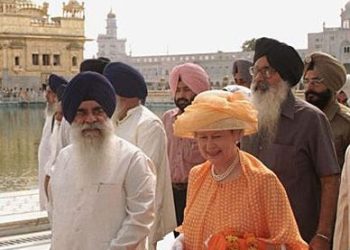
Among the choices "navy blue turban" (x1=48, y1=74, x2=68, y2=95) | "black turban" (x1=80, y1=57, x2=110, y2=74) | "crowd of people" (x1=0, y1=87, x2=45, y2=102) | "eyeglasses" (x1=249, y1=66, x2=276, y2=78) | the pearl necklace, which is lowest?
"crowd of people" (x1=0, y1=87, x2=45, y2=102)

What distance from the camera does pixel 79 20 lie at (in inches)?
1703

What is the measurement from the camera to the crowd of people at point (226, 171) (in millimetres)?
1879

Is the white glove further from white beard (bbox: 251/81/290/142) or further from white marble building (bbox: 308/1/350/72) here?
white marble building (bbox: 308/1/350/72)

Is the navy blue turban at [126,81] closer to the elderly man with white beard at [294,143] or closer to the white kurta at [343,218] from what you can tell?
the elderly man with white beard at [294,143]

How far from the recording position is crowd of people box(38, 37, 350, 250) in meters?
1.88

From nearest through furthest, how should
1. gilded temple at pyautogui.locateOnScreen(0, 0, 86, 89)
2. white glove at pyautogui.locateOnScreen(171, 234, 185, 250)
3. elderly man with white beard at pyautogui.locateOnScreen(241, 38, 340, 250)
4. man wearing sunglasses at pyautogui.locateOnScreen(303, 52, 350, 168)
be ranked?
1. white glove at pyautogui.locateOnScreen(171, 234, 185, 250)
2. elderly man with white beard at pyautogui.locateOnScreen(241, 38, 340, 250)
3. man wearing sunglasses at pyautogui.locateOnScreen(303, 52, 350, 168)
4. gilded temple at pyautogui.locateOnScreen(0, 0, 86, 89)

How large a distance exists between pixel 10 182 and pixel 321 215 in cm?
670

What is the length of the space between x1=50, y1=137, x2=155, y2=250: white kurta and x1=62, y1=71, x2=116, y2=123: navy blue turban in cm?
20

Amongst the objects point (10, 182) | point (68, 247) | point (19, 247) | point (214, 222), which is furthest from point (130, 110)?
point (10, 182)

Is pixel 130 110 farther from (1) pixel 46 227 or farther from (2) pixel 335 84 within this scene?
(1) pixel 46 227

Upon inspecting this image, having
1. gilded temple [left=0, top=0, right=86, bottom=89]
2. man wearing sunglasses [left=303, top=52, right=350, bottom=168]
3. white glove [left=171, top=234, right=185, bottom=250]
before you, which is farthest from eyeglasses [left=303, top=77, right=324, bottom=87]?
gilded temple [left=0, top=0, right=86, bottom=89]

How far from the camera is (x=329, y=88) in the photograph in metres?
2.87

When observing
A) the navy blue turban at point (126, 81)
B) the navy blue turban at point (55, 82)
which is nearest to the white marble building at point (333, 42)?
the navy blue turban at point (55, 82)

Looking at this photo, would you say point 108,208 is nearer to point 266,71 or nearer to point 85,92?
point 85,92
